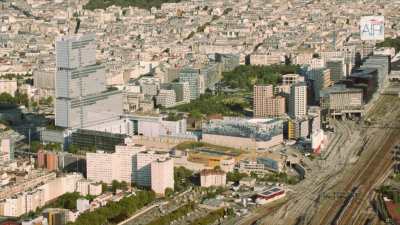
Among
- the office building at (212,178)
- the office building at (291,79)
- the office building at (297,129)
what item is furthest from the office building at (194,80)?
the office building at (212,178)

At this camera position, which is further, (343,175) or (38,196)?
(343,175)

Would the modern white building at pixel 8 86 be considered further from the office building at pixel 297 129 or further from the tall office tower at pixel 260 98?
the office building at pixel 297 129

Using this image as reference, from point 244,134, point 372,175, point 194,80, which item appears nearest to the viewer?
point 372,175

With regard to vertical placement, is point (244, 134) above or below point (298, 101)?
below

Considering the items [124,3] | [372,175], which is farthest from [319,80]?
[124,3]

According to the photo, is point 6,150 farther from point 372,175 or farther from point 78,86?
point 372,175

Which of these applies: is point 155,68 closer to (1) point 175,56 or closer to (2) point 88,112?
(1) point 175,56

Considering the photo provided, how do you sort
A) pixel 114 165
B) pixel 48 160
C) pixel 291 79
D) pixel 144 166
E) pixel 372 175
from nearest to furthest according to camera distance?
pixel 144 166
pixel 114 165
pixel 372 175
pixel 48 160
pixel 291 79
